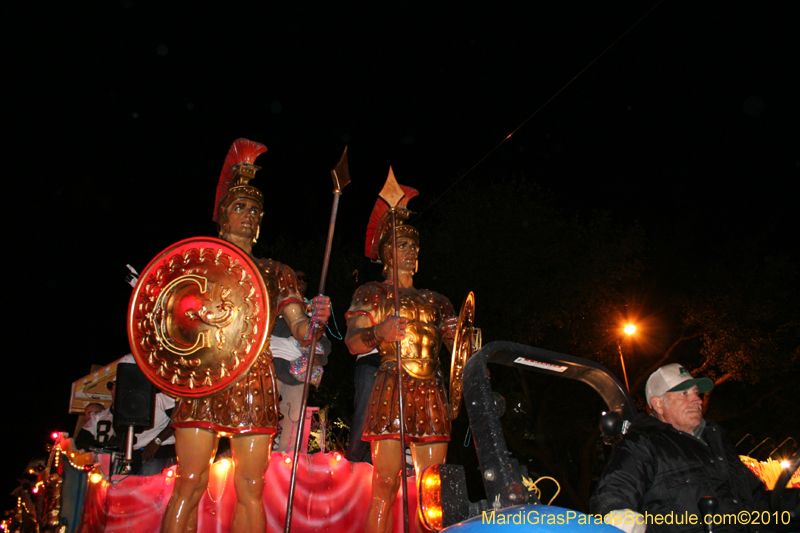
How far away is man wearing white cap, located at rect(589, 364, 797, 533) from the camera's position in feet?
8.44

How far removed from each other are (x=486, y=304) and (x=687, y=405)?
1182 cm

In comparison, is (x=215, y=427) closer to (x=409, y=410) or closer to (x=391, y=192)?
(x=409, y=410)

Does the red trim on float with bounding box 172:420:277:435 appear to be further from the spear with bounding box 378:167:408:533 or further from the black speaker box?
the black speaker box

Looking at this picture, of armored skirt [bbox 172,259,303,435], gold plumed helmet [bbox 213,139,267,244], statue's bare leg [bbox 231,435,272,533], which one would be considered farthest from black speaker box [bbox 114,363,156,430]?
gold plumed helmet [bbox 213,139,267,244]

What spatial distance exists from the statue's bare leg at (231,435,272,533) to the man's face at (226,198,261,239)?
1.46 meters

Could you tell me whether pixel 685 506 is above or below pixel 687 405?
below

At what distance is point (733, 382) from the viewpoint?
1745 cm

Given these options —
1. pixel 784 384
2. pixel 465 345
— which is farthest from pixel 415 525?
pixel 784 384

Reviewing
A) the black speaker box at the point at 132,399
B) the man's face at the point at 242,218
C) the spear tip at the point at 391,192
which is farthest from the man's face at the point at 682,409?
the black speaker box at the point at 132,399

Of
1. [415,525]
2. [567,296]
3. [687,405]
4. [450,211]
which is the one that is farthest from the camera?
[450,211]

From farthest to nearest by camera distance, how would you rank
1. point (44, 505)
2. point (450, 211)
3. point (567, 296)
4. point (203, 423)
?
point (450, 211) → point (567, 296) → point (44, 505) → point (203, 423)

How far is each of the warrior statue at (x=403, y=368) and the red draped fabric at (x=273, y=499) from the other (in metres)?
0.57

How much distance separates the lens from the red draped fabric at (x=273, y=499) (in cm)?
439

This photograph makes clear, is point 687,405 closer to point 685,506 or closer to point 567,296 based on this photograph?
point 685,506
